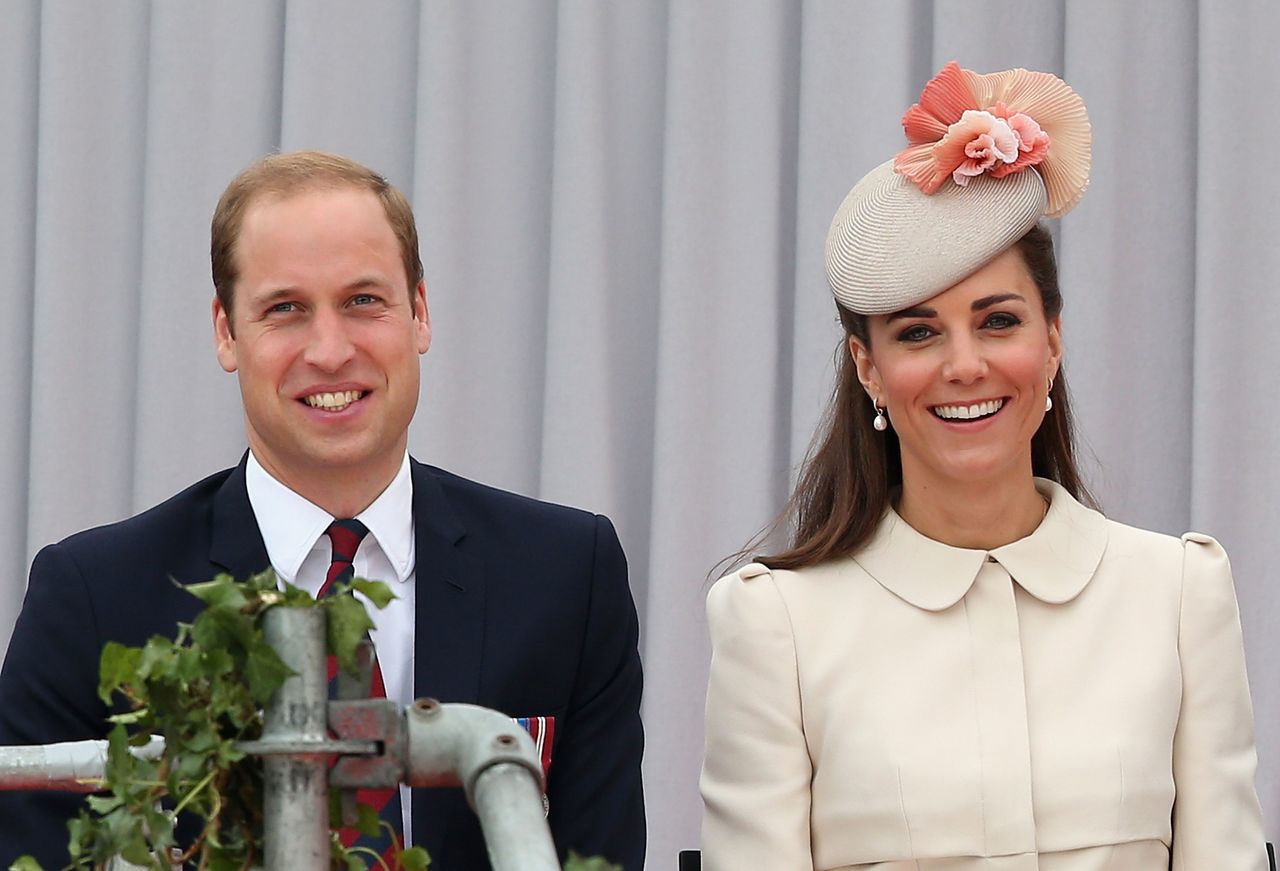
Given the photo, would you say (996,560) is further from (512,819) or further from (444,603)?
(512,819)

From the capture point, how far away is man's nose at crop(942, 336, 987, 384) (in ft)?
5.75

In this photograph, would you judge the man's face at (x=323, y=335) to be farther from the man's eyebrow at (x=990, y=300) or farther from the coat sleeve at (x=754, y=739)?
the man's eyebrow at (x=990, y=300)

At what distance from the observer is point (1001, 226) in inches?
69.9

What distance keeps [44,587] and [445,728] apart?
1.13 m

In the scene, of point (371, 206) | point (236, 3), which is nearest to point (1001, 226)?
point (371, 206)

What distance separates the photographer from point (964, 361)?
1.75m

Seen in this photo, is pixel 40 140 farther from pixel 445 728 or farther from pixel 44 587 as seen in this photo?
pixel 445 728

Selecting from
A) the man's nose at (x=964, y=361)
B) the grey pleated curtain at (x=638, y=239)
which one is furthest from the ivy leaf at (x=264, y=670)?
the grey pleated curtain at (x=638, y=239)

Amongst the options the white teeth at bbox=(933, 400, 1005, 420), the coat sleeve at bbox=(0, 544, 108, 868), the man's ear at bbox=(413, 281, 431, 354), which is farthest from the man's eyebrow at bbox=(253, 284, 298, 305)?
the white teeth at bbox=(933, 400, 1005, 420)

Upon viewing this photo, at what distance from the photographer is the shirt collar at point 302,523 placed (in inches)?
67.8

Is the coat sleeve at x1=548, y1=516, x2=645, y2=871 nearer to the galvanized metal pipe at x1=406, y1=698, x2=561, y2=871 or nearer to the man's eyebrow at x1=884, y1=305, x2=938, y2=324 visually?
the man's eyebrow at x1=884, y1=305, x2=938, y2=324

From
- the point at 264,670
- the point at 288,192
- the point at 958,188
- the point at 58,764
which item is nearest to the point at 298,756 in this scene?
the point at 264,670

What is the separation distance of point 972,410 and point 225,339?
70 cm

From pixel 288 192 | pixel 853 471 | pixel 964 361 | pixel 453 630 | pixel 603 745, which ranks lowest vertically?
pixel 603 745
